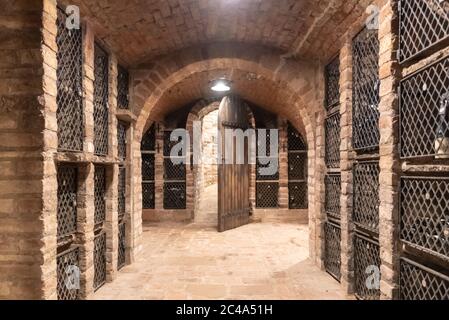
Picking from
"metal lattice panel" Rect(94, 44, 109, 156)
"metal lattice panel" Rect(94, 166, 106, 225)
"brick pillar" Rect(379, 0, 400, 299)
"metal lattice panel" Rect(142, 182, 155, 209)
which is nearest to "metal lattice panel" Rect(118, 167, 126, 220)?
"metal lattice panel" Rect(94, 166, 106, 225)

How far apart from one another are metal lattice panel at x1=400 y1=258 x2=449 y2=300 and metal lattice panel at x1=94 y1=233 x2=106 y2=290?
3.29 meters

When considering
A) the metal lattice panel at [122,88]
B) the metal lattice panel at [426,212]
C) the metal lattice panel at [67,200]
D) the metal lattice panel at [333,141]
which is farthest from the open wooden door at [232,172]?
the metal lattice panel at [426,212]

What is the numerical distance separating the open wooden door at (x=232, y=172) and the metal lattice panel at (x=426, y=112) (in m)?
5.14

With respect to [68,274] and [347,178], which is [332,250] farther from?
[68,274]

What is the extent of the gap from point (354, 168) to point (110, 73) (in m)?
3.37

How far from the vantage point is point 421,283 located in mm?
2316

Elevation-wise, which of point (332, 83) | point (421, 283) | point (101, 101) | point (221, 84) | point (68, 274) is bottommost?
point (68, 274)

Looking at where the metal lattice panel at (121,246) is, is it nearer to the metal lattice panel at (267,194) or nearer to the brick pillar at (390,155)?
the brick pillar at (390,155)

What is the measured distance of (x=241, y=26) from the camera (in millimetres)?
4367

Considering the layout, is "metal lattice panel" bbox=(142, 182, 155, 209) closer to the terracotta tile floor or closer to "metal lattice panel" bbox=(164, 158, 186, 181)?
"metal lattice panel" bbox=(164, 158, 186, 181)

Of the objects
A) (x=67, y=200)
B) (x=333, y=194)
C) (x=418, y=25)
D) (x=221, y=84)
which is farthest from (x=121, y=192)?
(x=418, y=25)

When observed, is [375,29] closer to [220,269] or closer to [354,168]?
[354,168]

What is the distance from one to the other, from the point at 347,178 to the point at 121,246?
3.34 m

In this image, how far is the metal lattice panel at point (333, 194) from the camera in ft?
13.9
